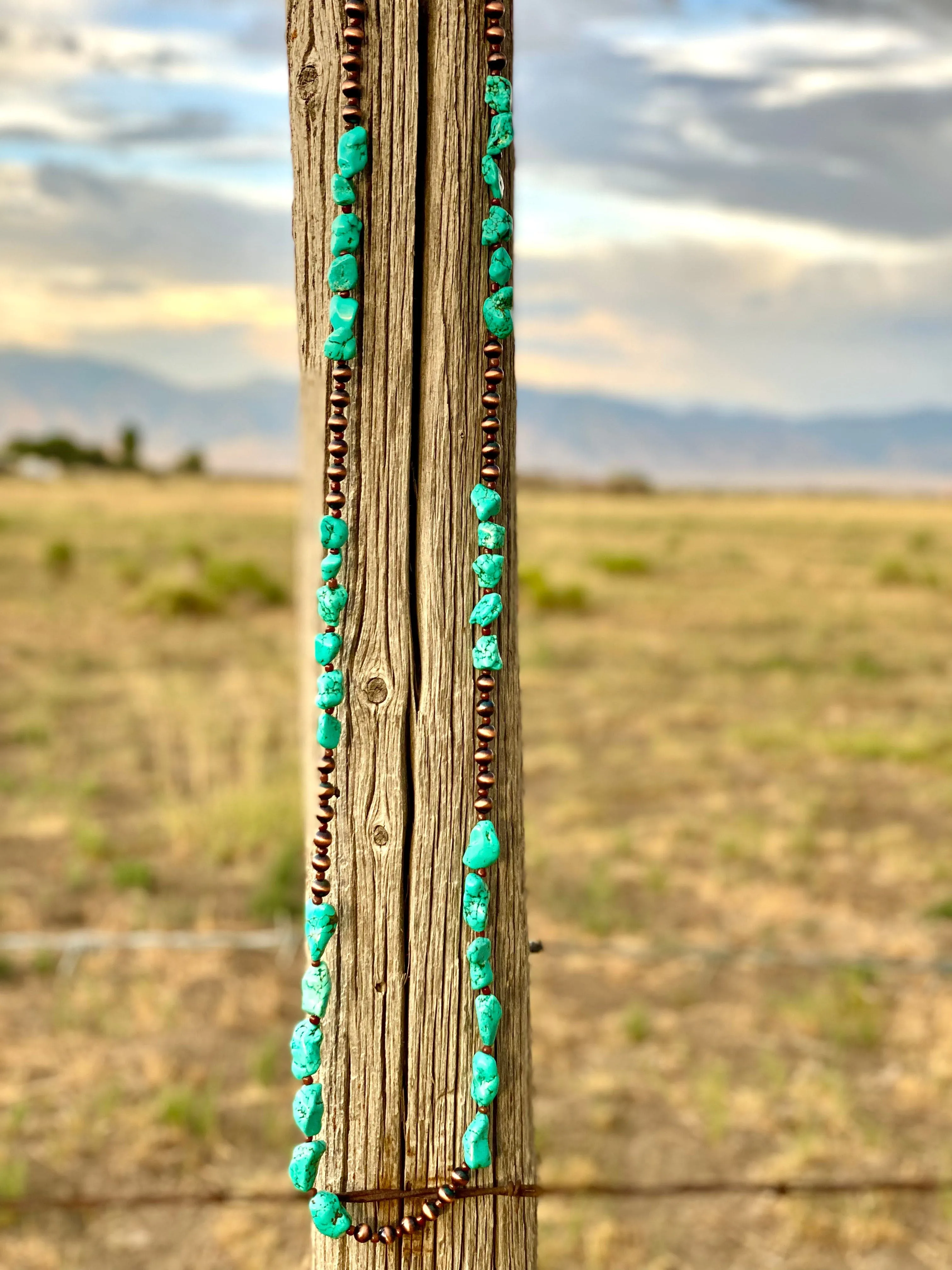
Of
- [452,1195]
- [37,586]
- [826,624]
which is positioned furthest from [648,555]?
[452,1195]

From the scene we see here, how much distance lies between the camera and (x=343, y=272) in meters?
1.62

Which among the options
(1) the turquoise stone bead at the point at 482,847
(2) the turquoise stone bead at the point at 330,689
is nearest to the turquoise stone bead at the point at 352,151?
(2) the turquoise stone bead at the point at 330,689

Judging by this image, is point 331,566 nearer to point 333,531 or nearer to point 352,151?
point 333,531

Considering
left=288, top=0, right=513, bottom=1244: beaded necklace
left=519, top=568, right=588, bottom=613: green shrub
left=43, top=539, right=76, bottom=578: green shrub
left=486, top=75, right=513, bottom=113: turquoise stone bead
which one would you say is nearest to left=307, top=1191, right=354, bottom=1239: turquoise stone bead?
left=288, top=0, right=513, bottom=1244: beaded necklace

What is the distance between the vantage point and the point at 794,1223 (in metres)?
4.16

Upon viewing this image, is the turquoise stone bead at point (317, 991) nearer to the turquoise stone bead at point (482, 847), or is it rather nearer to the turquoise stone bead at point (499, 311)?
the turquoise stone bead at point (482, 847)

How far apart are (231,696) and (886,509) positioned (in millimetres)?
58287

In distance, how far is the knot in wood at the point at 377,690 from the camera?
170 centimetres

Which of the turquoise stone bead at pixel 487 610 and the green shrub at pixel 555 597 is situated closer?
the turquoise stone bead at pixel 487 610

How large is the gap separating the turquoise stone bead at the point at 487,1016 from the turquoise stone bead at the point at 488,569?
2.00 ft

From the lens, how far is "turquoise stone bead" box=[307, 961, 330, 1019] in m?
1.73

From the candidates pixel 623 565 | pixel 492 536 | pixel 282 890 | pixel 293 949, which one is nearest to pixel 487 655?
pixel 492 536

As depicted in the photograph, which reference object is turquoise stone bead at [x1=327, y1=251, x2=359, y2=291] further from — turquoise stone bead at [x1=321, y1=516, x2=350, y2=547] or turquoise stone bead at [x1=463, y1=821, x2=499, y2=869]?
turquoise stone bead at [x1=463, y1=821, x2=499, y2=869]

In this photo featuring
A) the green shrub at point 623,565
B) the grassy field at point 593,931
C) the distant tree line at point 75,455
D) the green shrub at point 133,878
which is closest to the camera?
the grassy field at point 593,931
